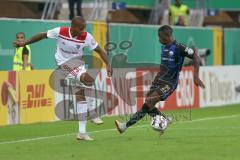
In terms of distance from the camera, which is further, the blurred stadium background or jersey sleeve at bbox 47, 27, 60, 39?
jersey sleeve at bbox 47, 27, 60, 39

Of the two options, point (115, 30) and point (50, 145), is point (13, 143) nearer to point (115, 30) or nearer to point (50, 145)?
point (50, 145)

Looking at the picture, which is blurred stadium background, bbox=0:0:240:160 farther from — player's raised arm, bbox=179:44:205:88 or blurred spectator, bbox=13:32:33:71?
player's raised arm, bbox=179:44:205:88

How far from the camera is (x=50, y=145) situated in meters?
13.5

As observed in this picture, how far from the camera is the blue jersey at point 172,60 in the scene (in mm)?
14335

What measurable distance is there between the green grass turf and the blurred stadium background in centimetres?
2

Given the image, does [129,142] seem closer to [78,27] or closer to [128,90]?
[78,27]

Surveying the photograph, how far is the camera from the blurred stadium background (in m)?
12.8

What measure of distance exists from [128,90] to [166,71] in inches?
316

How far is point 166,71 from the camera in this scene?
571 inches

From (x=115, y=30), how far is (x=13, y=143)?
39.5 ft

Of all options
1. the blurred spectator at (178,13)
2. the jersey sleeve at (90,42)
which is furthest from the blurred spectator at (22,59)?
the blurred spectator at (178,13)

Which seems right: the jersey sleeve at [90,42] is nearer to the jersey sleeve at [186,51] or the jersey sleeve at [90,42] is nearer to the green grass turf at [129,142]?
the jersey sleeve at [186,51]

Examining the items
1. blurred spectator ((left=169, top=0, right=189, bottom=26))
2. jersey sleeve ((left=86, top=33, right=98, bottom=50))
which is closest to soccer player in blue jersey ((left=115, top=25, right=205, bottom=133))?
jersey sleeve ((left=86, top=33, right=98, bottom=50))

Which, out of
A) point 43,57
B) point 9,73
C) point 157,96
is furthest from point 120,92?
point 157,96
